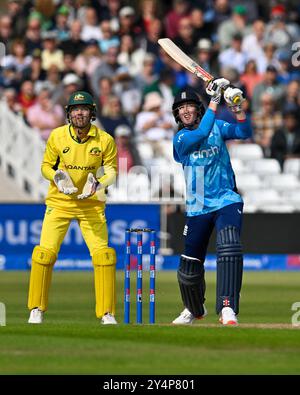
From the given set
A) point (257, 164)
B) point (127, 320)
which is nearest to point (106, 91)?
A: point (257, 164)

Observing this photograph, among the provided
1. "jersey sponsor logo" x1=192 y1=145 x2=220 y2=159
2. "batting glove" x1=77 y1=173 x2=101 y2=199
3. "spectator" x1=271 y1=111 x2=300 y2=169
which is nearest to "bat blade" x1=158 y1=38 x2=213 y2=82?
"jersey sponsor logo" x1=192 y1=145 x2=220 y2=159

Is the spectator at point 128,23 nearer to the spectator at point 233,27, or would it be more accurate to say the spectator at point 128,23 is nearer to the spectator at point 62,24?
the spectator at point 62,24

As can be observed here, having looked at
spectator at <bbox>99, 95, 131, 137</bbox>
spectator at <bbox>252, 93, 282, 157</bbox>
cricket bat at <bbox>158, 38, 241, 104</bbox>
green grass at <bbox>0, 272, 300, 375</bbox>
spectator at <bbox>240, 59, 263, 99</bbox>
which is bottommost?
green grass at <bbox>0, 272, 300, 375</bbox>

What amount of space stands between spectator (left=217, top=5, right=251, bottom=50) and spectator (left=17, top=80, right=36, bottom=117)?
139 inches

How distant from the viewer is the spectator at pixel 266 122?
2275cm

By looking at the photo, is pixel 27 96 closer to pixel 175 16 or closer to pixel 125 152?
pixel 125 152

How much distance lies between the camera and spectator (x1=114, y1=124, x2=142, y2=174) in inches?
841

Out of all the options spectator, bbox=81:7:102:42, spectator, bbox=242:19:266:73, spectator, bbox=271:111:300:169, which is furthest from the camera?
spectator, bbox=81:7:102:42

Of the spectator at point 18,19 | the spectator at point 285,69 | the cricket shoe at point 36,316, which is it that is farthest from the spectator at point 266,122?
the cricket shoe at point 36,316

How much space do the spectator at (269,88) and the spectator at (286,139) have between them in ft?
1.45

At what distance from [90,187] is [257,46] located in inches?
491

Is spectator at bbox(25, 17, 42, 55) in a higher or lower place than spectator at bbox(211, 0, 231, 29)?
lower

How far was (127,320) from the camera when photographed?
11969 millimetres

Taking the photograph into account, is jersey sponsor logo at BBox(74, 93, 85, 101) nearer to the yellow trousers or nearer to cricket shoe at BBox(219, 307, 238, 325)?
the yellow trousers
